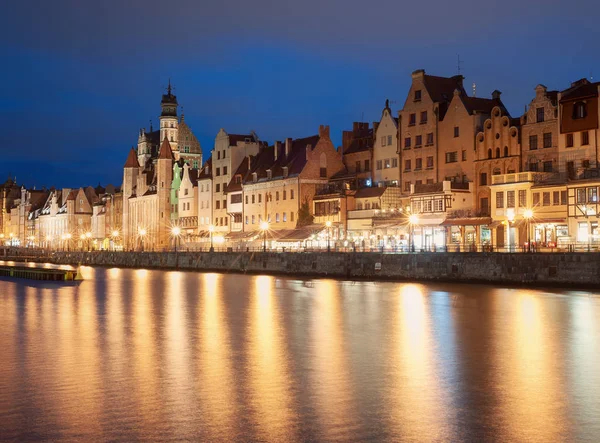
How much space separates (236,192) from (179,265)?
519 inches

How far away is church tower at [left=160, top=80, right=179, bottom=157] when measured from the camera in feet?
529

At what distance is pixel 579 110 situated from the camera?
61.2 meters

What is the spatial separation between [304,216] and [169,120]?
85.3 meters

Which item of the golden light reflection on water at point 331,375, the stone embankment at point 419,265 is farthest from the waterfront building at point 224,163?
the golden light reflection on water at point 331,375

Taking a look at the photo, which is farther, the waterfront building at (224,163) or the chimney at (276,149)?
the waterfront building at (224,163)

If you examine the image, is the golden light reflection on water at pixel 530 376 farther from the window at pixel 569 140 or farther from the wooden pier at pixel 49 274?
the wooden pier at pixel 49 274

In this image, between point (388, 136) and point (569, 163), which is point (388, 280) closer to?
point (569, 163)

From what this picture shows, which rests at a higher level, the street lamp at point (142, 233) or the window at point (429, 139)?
the window at point (429, 139)

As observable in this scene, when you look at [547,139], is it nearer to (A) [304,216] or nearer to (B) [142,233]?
(A) [304,216]

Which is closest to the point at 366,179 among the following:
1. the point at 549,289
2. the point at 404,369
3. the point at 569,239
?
the point at 569,239

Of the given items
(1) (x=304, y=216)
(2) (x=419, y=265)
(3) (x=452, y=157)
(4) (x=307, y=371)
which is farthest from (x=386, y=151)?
(4) (x=307, y=371)

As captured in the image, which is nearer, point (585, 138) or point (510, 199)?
point (585, 138)

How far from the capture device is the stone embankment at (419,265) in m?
47.5

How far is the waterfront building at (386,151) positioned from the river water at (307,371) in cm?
3495
